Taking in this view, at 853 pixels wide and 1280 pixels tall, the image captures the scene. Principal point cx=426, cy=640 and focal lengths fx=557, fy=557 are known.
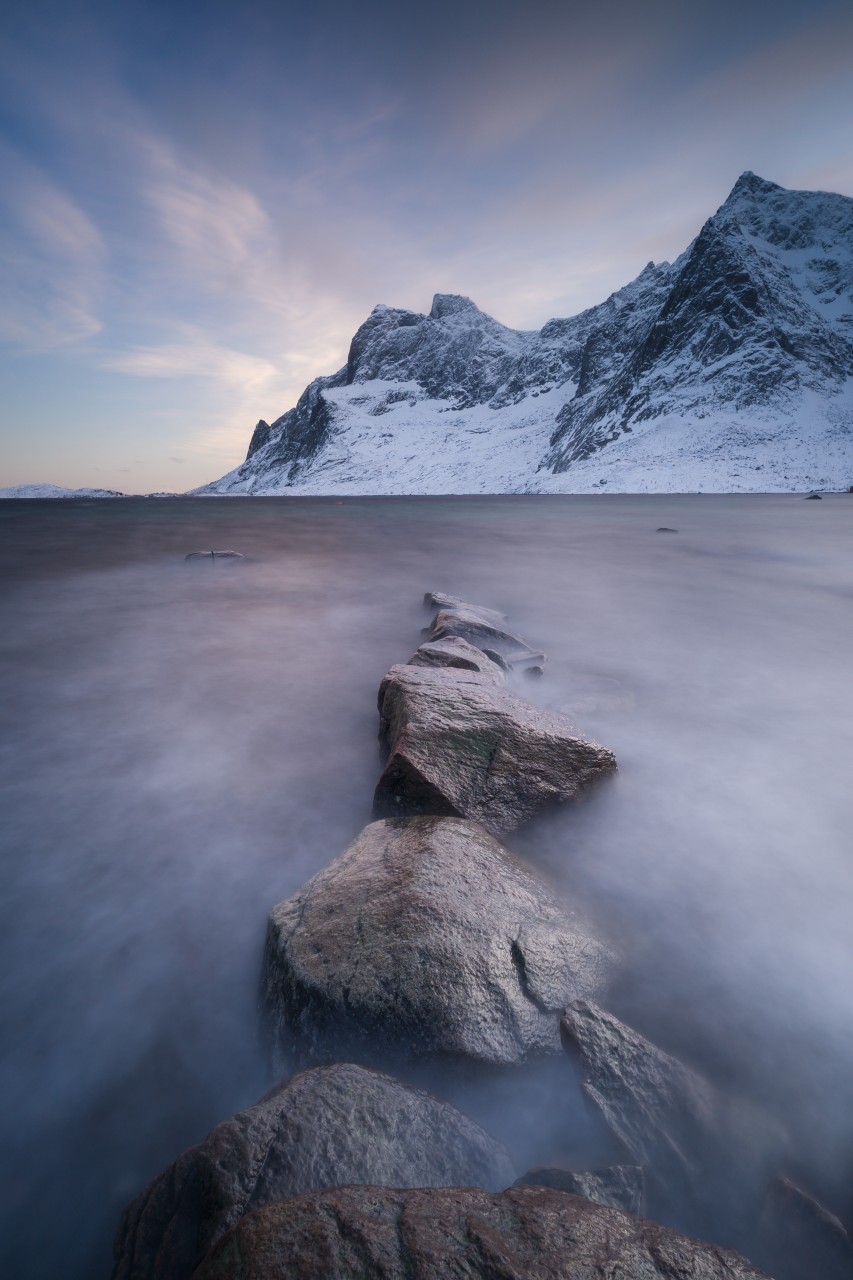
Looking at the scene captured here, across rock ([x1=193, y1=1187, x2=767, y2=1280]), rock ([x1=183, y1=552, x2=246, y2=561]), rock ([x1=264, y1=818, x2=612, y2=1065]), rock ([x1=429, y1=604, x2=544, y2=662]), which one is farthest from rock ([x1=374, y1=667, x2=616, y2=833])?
rock ([x1=183, y1=552, x2=246, y2=561])

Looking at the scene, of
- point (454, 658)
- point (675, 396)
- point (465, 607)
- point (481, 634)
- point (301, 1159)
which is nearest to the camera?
point (301, 1159)

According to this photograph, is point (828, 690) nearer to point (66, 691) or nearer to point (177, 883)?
point (177, 883)

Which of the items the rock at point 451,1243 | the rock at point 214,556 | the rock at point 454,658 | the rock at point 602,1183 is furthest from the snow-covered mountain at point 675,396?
the rock at point 451,1243

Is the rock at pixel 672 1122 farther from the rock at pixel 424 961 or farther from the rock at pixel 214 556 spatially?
the rock at pixel 214 556

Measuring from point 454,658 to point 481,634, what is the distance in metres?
1.75

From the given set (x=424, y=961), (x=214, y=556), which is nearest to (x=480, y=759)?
(x=424, y=961)

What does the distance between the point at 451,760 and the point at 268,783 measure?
1714mm

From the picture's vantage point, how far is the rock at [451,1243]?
1177 millimetres

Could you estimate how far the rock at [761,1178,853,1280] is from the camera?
1.73 metres

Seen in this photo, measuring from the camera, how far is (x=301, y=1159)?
1602 mm

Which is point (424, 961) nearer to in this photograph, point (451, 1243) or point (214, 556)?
point (451, 1243)

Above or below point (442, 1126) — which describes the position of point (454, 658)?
above

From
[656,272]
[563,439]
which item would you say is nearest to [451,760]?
[563,439]

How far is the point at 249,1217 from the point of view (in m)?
1.26
